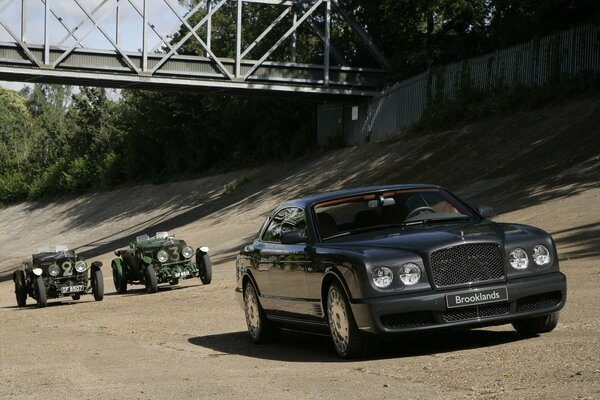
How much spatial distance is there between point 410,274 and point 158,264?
15.8 meters

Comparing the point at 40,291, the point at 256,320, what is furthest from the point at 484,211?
the point at 40,291

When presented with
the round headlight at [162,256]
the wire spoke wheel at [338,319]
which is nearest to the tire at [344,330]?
the wire spoke wheel at [338,319]

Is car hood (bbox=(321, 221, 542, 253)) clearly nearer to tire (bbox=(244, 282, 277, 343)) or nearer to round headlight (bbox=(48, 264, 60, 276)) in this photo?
tire (bbox=(244, 282, 277, 343))

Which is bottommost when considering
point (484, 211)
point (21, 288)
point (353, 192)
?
point (21, 288)

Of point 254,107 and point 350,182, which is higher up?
point 254,107

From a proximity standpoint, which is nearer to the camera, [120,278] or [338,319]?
[338,319]

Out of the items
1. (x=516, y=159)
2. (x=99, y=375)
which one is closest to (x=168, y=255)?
(x=99, y=375)

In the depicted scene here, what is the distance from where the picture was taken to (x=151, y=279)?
84.9 feet

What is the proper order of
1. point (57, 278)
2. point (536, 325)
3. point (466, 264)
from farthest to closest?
point (57, 278), point (536, 325), point (466, 264)

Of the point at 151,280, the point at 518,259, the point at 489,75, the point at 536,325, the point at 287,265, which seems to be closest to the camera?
the point at 518,259

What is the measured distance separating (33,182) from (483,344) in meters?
82.4

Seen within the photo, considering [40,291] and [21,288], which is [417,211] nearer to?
[40,291]

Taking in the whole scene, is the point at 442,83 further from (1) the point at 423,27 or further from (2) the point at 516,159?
(2) the point at 516,159

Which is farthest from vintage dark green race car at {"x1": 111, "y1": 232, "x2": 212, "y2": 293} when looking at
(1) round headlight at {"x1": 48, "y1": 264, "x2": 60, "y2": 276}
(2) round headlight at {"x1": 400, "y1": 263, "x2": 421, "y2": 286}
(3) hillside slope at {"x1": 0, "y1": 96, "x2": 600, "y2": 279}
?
(2) round headlight at {"x1": 400, "y1": 263, "x2": 421, "y2": 286}
